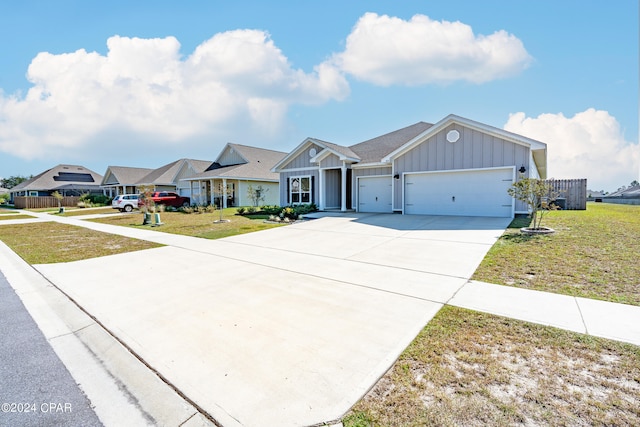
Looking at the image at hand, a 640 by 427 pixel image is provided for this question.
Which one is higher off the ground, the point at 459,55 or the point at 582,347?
the point at 459,55

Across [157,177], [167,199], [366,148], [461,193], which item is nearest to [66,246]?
[461,193]

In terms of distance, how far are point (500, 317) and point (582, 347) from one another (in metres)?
0.87

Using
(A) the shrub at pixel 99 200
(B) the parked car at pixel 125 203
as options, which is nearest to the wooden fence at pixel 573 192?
(B) the parked car at pixel 125 203

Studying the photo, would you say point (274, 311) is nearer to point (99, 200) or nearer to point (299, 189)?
point (299, 189)

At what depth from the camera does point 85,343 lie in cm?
364

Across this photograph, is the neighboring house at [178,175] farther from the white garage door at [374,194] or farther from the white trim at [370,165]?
the white garage door at [374,194]

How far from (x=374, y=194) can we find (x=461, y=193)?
4.85 metres

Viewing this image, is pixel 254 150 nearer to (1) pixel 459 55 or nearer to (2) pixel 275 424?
(1) pixel 459 55

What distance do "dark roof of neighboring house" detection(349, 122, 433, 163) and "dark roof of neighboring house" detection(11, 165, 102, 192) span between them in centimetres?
4454

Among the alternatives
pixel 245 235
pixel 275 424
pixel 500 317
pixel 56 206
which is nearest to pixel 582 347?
pixel 500 317

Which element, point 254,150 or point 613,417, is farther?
point 254,150

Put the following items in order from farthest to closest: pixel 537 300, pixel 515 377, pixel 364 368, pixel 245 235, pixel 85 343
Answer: pixel 245 235, pixel 537 300, pixel 85 343, pixel 364 368, pixel 515 377

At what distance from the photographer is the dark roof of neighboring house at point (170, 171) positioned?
3066cm

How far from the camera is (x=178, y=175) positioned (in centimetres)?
3247
